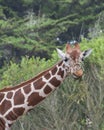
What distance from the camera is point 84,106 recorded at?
49.5ft

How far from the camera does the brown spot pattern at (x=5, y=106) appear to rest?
12008 mm

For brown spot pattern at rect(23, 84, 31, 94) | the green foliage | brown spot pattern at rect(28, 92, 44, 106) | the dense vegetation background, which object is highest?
the dense vegetation background

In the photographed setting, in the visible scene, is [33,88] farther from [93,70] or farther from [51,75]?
[93,70]

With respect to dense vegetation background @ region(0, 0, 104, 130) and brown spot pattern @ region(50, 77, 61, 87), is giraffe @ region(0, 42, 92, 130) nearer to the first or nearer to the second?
brown spot pattern @ region(50, 77, 61, 87)

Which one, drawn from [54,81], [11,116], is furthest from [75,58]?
[11,116]

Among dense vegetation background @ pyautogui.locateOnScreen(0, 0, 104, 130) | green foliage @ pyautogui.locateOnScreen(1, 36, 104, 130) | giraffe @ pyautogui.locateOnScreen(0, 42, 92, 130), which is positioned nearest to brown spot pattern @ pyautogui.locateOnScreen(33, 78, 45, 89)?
giraffe @ pyautogui.locateOnScreen(0, 42, 92, 130)

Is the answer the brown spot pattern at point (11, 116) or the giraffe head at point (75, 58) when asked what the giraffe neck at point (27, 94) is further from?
the giraffe head at point (75, 58)

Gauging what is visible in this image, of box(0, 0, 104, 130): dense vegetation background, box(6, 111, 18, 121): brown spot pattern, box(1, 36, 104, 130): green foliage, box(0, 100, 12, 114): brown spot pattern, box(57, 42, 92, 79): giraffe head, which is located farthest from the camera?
box(0, 0, 104, 130): dense vegetation background

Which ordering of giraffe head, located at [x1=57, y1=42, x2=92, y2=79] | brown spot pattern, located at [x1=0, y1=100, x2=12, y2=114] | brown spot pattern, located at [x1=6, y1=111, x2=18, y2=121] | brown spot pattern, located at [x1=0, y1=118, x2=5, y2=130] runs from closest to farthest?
giraffe head, located at [x1=57, y1=42, x2=92, y2=79], brown spot pattern, located at [x1=0, y1=118, x2=5, y2=130], brown spot pattern, located at [x1=6, y1=111, x2=18, y2=121], brown spot pattern, located at [x1=0, y1=100, x2=12, y2=114]

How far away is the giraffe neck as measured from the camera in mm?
11723

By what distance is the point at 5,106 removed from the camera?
1214cm

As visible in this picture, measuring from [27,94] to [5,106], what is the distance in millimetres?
516

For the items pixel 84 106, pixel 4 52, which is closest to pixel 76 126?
pixel 84 106

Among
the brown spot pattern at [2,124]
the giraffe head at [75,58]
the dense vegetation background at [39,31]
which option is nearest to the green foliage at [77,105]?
the dense vegetation background at [39,31]
